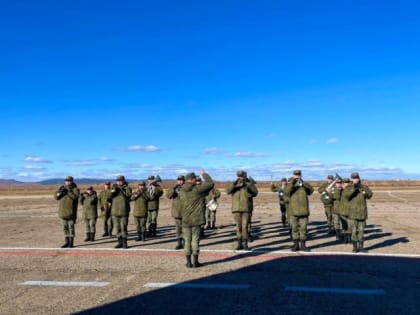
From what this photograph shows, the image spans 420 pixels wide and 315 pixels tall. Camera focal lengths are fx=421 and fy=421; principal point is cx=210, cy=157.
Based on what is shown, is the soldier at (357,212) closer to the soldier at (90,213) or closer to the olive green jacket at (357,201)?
the olive green jacket at (357,201)

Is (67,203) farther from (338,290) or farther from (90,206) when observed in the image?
(338,290)

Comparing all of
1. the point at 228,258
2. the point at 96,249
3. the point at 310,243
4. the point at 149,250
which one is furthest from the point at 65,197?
the point at 310,243

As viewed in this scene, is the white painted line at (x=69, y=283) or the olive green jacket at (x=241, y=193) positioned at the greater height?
the olive green jacket at (x=241, y=193)

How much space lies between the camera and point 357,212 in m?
11.2

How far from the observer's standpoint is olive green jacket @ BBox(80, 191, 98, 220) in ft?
47.2

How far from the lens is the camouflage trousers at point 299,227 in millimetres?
11297

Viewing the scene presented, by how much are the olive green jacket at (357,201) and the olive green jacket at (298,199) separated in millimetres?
1038

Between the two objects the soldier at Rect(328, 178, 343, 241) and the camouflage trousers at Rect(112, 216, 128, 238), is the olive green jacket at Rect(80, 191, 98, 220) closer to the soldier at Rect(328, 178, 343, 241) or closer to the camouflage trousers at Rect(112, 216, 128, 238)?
the camouflage trousers at Rect(112, 216, 128, 238)

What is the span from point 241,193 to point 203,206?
239cm

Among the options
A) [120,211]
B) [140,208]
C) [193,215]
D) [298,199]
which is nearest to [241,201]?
[298,199]

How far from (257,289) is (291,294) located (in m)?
0.62

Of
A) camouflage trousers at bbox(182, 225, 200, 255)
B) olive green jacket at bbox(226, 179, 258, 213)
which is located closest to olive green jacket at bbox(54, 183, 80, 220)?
camouflage trousers at bbox(182, 225, 200, 255)

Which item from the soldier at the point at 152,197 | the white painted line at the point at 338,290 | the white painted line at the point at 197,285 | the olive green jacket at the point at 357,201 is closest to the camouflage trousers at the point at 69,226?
the soldier at the point at 152,197

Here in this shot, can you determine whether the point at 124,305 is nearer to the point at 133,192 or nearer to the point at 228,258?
the point at 228,258
